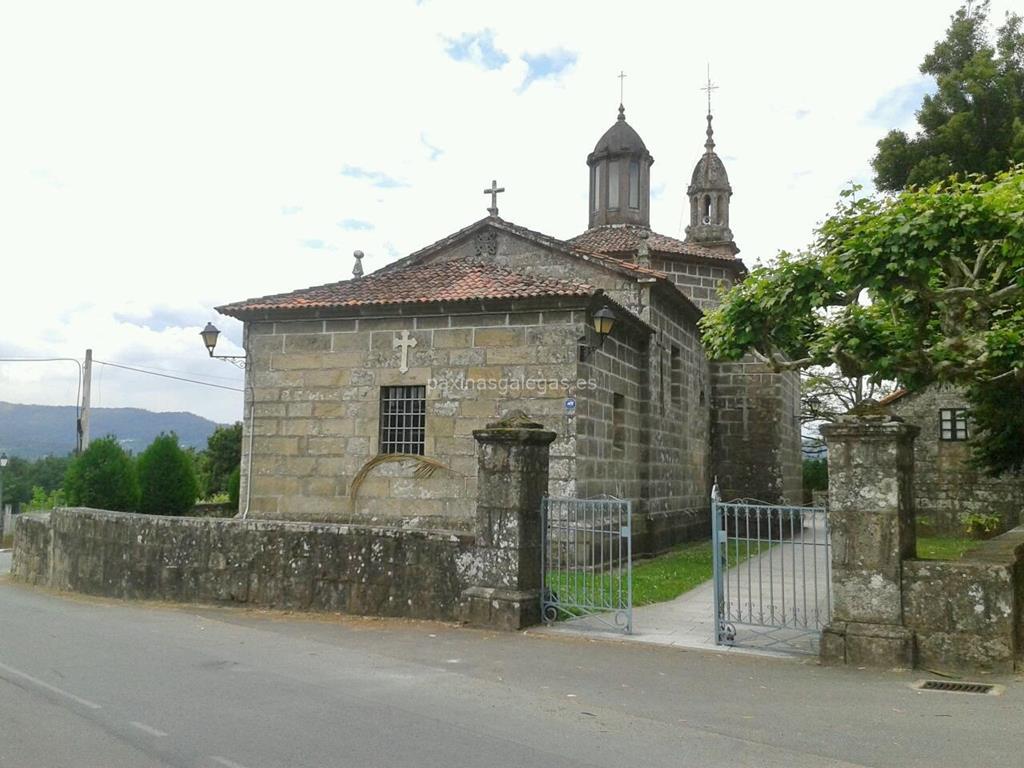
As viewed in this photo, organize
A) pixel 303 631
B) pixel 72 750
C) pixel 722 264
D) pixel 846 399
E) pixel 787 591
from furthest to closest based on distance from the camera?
pixel 846 399
pixel 722 264
pixel 787 591
pixel 303 631
pixel 72 750

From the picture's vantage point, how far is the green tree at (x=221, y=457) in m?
44.7

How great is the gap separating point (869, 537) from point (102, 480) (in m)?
18.1

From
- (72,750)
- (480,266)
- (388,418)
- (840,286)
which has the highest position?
(480,266)

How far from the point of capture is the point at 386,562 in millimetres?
9867

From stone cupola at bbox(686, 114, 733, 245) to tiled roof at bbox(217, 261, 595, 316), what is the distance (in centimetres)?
1268

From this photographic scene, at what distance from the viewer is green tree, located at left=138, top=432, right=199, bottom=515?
21.2 metres

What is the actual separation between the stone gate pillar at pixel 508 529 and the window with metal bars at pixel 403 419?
5.82 metres

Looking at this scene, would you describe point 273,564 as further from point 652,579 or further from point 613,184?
point 613,184

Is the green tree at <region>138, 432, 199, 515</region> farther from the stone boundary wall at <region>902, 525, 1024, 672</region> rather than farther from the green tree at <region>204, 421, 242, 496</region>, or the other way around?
the green tree at <region>204, 421, 242, 496</region>

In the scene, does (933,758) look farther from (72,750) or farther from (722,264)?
(722,264)

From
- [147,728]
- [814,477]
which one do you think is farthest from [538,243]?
[814,477]

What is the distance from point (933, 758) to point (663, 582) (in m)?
8.01

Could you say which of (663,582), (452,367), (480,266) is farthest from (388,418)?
(663,582)

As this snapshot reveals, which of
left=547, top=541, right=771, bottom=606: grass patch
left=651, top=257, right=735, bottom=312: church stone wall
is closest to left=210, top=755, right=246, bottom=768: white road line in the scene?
left=547, top=541, right=771, bottom=606: grass patch
